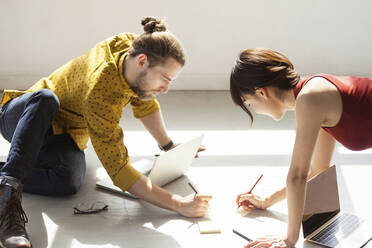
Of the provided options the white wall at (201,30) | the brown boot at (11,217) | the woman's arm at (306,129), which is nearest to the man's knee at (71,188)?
the brown boot at (11,217)

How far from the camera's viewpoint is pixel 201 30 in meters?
3.58

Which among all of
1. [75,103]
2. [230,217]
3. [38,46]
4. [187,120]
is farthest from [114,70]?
[38,46]

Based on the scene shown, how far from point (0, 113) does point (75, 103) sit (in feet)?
1.17

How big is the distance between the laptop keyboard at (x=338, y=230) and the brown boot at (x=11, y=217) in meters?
1.02

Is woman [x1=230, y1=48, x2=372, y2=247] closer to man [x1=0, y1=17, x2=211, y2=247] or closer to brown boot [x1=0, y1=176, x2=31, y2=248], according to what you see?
man [x1=0, y1=17, x2=211, y2=247]

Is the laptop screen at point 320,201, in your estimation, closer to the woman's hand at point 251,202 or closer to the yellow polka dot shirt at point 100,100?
the woman's hand at point 251,202

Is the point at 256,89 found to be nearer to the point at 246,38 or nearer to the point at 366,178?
the point at 366,178

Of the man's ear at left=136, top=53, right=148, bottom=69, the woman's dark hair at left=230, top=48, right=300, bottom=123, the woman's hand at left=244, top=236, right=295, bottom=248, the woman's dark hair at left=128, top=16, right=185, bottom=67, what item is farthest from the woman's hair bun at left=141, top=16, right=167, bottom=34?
the woman's hand at left=244, top=236, right=295, bottom=248

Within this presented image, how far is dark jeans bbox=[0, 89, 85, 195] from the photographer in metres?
1.97

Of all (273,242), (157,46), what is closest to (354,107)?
(273,242)

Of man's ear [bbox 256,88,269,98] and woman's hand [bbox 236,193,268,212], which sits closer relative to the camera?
man's ear [bbox 256,88,269,98]

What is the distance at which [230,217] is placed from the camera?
2139 mm

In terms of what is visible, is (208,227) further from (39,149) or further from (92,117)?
(39,149)

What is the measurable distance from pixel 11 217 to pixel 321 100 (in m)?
1.11
